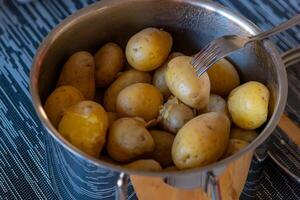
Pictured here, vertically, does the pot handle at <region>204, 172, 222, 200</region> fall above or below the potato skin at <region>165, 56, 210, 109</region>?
below

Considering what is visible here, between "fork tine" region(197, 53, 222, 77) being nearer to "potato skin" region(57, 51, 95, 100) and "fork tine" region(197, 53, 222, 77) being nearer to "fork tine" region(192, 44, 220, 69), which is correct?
"fork tine" region(192, 44, 220, 69)

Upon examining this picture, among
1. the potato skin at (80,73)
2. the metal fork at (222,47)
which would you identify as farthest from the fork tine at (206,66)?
the potato skin at (80,73)

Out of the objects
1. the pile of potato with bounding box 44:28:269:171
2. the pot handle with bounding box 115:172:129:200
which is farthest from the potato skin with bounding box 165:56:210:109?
the pot handle with bounding box 115:172:129:200

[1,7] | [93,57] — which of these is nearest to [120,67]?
[93,57]

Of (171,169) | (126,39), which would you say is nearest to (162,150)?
(171,169)

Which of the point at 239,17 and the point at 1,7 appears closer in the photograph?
the point at 239,17

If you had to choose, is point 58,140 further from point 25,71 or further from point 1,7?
point 1,7
